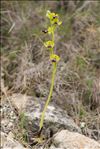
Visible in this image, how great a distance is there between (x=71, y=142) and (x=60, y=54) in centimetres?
115

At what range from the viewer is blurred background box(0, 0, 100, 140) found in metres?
2.79

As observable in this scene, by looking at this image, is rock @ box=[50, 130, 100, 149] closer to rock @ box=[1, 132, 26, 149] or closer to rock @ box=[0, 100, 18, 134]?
rock @ box=[1, 132, 26, 149]

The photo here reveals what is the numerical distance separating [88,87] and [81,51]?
502 mm

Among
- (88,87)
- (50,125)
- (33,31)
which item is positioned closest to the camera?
(50,125)

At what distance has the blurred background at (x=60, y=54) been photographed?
2.79m

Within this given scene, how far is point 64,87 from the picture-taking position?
288 cm

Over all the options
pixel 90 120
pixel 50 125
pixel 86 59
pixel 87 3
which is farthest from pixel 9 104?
pixel 87 3

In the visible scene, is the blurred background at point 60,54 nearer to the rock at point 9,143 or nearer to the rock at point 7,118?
the rock at point 7,118

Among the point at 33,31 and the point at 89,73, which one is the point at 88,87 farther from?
the point at 33,31

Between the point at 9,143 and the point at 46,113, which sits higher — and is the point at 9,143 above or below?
below

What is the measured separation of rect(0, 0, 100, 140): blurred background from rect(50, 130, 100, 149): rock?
339mm

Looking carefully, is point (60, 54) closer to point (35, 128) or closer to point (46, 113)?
point (46, 113)

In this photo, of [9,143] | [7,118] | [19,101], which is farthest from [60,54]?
[9,143]

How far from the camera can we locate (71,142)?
220 centimetres
